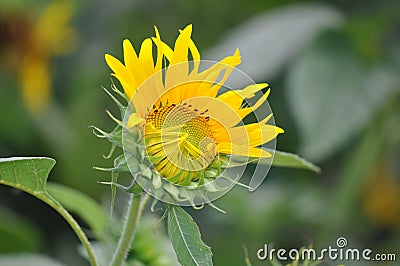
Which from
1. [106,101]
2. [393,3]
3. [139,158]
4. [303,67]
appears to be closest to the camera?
[139,158]

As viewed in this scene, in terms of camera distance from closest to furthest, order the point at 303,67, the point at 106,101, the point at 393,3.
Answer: the point at 303,67 → the point at 393,3 → the point at 106,101

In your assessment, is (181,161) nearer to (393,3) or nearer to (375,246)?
(375,246)

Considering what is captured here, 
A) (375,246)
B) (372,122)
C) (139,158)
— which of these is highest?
(139,158)

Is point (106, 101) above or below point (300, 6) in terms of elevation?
below

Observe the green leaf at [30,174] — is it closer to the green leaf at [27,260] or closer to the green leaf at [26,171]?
the green leaf at [26,171]

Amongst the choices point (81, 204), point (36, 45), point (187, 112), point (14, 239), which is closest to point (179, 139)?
point (187, 112)

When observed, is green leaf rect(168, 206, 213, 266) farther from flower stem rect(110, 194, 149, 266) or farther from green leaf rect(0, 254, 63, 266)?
green leaf rect(0, 254, 63, 266)

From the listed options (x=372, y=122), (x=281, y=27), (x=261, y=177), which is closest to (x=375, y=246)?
(x=372, y=122)

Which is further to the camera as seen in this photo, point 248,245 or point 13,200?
point 13,200
